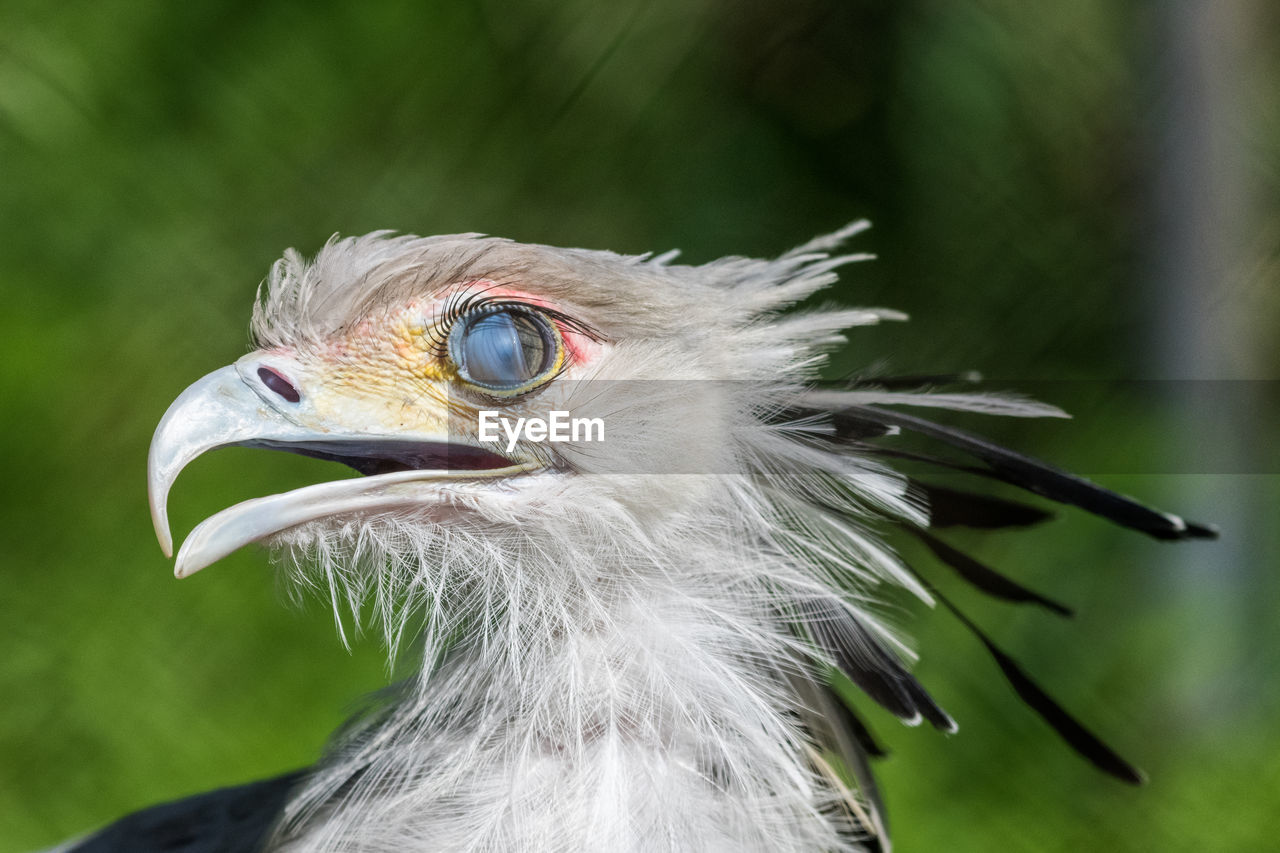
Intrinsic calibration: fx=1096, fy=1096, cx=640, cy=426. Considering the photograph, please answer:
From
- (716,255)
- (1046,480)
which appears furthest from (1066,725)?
(716,255)

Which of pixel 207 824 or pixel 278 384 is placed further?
pixel 207 824

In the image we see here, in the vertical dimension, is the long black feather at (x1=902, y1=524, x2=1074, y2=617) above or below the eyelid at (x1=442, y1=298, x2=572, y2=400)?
below

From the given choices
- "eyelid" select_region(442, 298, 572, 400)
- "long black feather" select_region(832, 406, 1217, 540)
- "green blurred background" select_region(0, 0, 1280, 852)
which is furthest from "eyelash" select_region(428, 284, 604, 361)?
"green blurred background" select_region(0, 0, 1280, 852)

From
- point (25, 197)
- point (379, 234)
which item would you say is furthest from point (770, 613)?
point (25, 197)

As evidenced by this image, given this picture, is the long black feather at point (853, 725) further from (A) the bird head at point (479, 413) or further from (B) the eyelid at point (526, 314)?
(B) the eyelid at point (526, 314)

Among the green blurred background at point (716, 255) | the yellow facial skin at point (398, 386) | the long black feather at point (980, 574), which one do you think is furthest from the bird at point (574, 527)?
the green blurred background at point (716, 255)

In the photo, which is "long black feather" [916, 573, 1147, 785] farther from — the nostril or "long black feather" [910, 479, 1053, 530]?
the nostril

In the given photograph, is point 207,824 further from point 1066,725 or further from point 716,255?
point 716,255
